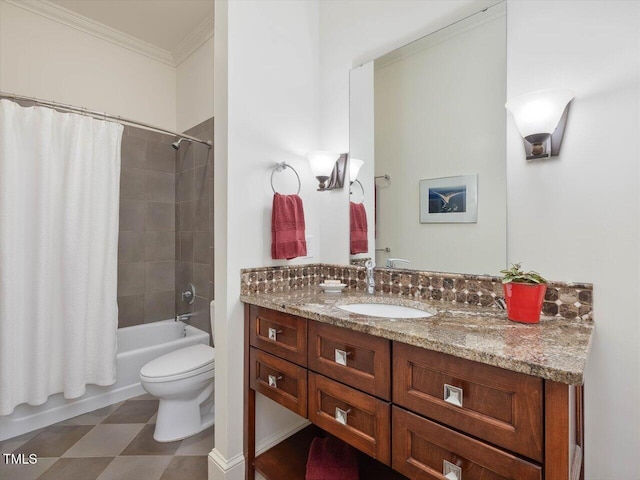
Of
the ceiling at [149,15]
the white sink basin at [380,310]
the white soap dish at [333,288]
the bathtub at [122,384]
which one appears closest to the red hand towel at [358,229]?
the white soap dish at [333,288]

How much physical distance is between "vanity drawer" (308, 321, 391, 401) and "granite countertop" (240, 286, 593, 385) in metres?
0.04

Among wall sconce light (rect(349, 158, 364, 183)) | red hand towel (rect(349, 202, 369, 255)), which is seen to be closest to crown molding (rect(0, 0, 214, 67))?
wall sconce light (rect(349, 158, 364, 183))

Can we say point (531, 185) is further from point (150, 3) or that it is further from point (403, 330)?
point (150, 3)

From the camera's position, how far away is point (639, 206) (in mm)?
965

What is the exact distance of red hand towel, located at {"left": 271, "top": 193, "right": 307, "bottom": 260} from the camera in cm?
161

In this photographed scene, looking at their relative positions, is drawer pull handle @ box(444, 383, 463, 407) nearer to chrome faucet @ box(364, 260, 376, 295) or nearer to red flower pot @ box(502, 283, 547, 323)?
red flower pot @ box(502, 283, 547, 323)

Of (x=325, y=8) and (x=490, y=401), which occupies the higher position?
(x=325, y=8)

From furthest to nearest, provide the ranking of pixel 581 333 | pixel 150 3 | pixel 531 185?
pixel 150 3, pixel 531 185, pixel 581 333

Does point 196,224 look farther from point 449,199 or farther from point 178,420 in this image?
point 449,199

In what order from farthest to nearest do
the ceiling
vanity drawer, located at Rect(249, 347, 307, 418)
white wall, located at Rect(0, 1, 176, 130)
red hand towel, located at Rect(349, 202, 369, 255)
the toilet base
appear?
1. the ceiling
2. white wall, located at Rect(0, 1, 176, 130)
3. the toilet base
4. red hand towel, located at Rect(349, 202, 369, 255)
5. vanity drawer, located at Rect(249, 347, 307, 418)

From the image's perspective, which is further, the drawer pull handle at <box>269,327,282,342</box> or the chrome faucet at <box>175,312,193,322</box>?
the chrome faucet at <box>175,312,193,322</box>

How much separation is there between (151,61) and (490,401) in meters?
3.56

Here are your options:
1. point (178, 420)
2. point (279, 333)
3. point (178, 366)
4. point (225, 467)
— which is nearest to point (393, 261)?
point (279, 333)

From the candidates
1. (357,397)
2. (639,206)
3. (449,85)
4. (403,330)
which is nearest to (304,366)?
(357,397)
